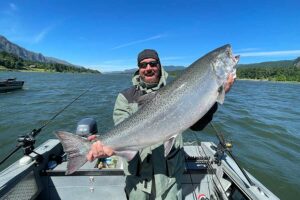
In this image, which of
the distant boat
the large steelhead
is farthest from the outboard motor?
the distant boat

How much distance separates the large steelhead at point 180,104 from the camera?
10.7 ft

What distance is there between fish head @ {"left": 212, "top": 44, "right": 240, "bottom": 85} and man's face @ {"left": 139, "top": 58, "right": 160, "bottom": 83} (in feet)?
3.74

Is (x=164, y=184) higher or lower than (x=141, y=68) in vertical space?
lower

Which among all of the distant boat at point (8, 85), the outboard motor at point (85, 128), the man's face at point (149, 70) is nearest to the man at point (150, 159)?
the man's face at point (149, 70)

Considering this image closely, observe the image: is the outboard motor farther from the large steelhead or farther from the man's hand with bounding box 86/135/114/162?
the large steelhead

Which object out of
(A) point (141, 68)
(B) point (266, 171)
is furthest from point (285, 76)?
(A) point (141, 68)

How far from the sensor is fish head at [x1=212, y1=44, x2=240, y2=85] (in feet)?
10.9

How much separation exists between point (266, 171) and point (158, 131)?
9611mm

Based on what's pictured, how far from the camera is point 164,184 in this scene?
3.89 m

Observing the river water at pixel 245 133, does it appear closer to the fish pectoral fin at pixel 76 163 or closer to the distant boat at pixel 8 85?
the fish pectoral fin at pixel 76 163

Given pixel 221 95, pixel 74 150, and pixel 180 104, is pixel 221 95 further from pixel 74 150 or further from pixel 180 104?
pixel 74 150

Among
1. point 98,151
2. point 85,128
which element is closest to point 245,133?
point 85,128

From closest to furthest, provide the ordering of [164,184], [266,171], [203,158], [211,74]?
[211,74], [164,184], [203,158], [266,171]

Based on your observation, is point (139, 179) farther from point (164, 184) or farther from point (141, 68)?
point (141, 68)
